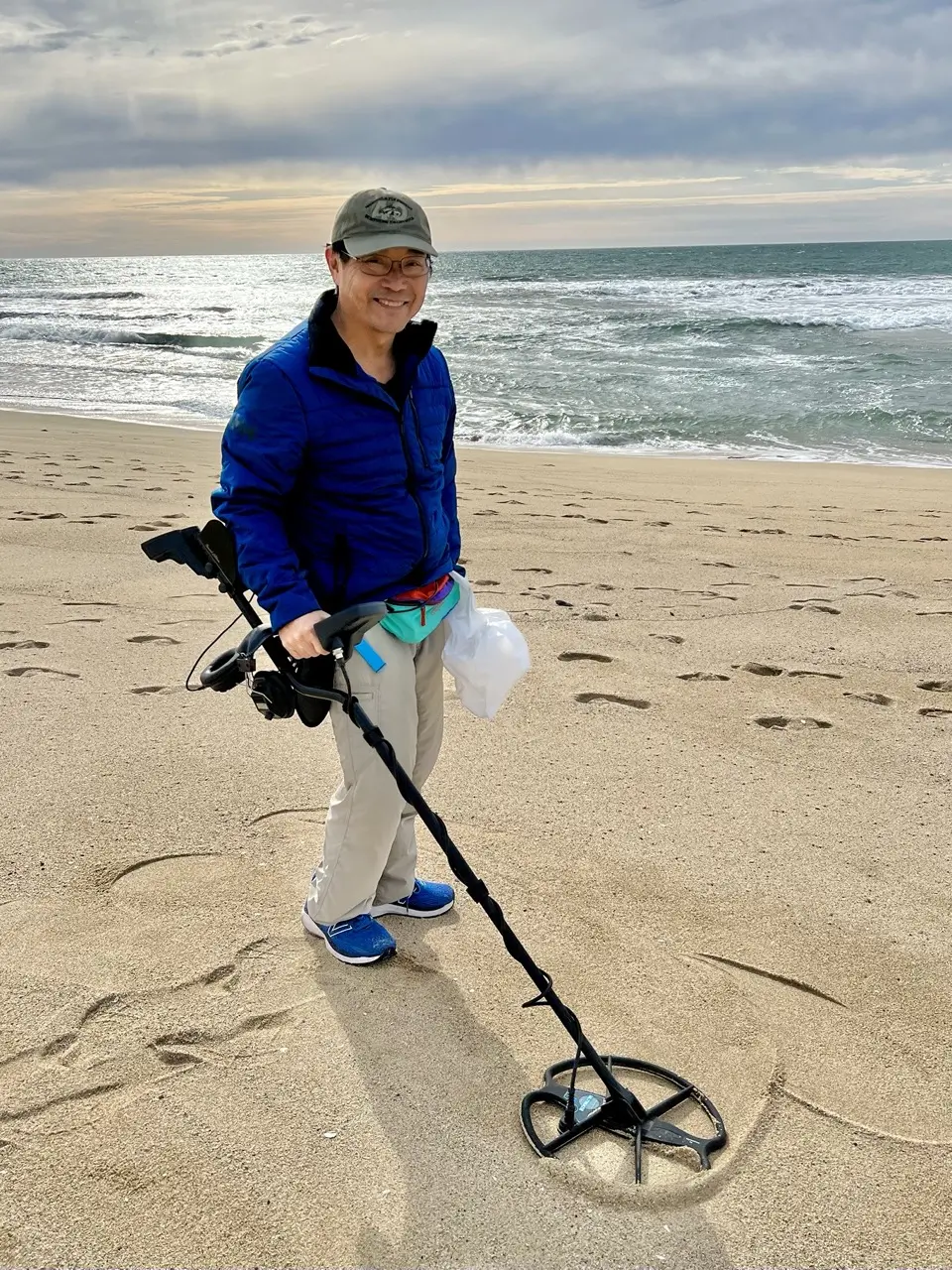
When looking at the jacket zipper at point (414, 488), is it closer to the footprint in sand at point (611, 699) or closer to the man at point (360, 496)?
the man at point (360, 496)

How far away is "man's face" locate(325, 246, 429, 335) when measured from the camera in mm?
2395

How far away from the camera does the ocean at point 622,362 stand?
14891 mm

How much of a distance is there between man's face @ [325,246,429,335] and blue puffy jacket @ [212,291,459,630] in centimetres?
6

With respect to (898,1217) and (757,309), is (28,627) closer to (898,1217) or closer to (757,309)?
(898,1217)

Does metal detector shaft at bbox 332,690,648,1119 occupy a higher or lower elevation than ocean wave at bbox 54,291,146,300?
lower

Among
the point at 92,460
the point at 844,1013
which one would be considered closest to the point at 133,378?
the point at 92,460

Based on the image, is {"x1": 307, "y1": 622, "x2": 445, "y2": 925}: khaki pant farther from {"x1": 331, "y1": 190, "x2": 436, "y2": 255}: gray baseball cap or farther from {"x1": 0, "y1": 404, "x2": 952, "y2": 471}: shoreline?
{"x1": 0, "y1": 404, "x2": 952, "y2": 471}: shoreline

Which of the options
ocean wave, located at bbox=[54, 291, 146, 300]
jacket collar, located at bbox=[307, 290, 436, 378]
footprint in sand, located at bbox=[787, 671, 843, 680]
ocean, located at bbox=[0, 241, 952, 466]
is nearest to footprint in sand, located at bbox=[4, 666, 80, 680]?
jacket collar, located at bbox=[307, 290, 436, 378]

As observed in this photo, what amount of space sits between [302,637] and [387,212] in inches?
37.4

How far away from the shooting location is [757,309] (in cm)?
3322

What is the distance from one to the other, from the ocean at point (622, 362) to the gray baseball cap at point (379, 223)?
11.5m

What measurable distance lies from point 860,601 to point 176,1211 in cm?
500

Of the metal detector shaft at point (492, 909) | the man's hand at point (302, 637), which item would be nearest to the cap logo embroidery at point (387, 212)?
the man's hand at point (302, 637)

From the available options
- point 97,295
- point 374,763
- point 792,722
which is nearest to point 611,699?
point 792,722
